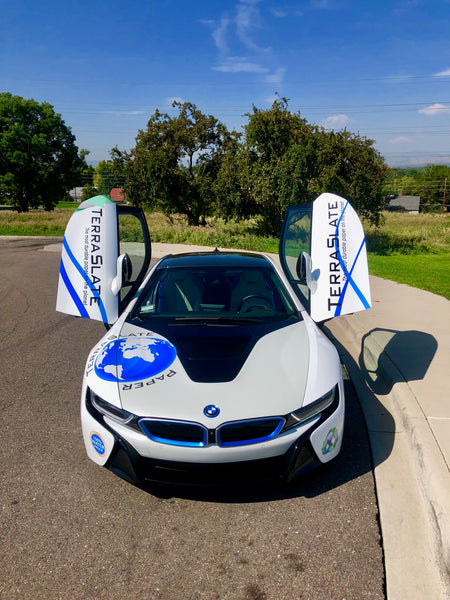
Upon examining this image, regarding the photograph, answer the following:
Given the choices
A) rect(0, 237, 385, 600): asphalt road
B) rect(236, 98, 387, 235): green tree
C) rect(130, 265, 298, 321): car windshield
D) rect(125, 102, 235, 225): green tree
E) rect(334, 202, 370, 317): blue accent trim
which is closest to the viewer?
rect(0, 237, 385, 600): asphalt road

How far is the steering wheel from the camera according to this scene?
440 centimetres

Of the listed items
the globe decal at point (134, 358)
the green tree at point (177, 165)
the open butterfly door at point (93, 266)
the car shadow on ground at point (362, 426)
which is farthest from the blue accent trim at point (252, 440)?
the green tree at point (177, 165)

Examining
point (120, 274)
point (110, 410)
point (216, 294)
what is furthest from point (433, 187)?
point (110, 410)

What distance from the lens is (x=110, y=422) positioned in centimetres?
312

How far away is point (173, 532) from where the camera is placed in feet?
9.50

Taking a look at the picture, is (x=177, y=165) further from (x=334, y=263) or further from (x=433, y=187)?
(x=433, y=187)

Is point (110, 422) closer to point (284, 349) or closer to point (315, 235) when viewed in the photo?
point (284, 349)

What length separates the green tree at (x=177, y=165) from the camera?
1131 inches

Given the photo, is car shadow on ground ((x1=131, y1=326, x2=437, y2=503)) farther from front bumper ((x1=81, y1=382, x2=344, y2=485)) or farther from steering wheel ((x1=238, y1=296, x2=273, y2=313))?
steering wheel ((x1=238, y1=296, x2=273, y2=313))

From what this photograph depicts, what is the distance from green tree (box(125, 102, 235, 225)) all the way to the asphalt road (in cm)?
2567

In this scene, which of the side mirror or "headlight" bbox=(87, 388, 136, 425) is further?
the side mirror

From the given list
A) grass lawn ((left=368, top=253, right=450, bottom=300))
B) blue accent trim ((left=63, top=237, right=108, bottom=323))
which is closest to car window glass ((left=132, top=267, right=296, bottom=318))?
blue accent trim ((left=63, top=237, right=108, bottom=323))

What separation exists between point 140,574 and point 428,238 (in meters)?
21.1

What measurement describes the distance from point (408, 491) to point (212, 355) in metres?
1.55
